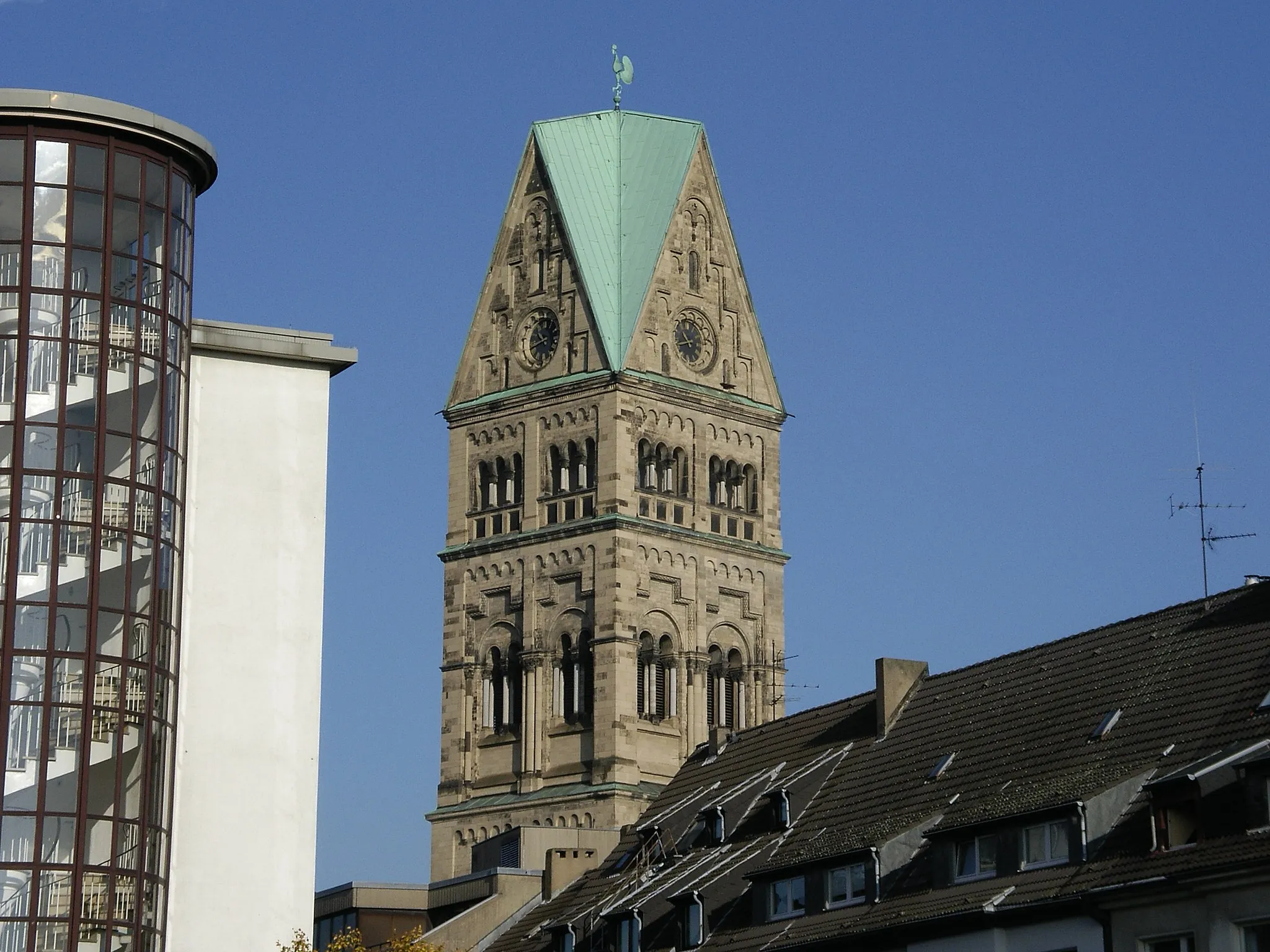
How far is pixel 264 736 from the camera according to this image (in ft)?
201

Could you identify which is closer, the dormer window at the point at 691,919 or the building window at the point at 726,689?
the dormer window at the point at 691,919

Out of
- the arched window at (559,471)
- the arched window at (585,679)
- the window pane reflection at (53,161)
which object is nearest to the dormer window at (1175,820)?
the window pane reflection at (53,161)

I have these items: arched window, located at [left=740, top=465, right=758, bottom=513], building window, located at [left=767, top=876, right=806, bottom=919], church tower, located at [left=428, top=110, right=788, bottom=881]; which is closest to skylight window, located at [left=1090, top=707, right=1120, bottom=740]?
building window, located at [left=767, top=876, right=806, bottom=919]

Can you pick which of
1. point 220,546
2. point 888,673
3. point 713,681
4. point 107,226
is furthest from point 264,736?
point 713,681

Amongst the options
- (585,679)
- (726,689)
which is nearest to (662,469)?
(726,689)

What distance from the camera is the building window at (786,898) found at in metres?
62.4

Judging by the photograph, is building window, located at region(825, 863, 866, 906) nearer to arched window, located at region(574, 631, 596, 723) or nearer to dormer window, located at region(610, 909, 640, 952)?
dormer window, located at region(610, 909, 640, 952)

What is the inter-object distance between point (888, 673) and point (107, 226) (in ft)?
64.7

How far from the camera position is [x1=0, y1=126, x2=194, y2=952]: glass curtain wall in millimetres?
56281

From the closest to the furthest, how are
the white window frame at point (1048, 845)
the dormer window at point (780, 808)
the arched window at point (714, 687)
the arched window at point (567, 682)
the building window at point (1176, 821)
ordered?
the building window at point (1176, 821), the white window frame at point (1048, 845), the dormer window at point (780, 808), the arched window at point (567, 682), the arched window at point (714, 687)

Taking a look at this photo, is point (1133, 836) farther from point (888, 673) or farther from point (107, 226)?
point (107, 226)

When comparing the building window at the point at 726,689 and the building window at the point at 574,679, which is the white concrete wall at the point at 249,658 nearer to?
the building window at the point at 574,679

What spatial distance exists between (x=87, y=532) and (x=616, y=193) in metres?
60.0

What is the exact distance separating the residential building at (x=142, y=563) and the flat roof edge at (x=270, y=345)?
0.06 meters
